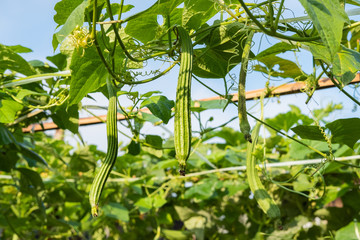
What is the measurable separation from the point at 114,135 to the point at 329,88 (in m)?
1.03

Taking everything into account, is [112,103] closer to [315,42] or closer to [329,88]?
[315,42]

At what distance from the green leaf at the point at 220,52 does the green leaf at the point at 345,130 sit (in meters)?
0.23

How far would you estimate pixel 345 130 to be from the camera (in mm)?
775

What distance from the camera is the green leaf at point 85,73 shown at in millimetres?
619

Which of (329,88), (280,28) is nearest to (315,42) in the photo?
(280,28)

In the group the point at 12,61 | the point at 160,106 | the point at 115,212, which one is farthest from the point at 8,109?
the point at 115,212

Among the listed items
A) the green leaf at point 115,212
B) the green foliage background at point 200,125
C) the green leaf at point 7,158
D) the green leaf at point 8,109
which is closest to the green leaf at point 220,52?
the green foliage background at point 200,125

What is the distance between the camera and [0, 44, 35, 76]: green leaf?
92 cm

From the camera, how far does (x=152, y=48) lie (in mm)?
625

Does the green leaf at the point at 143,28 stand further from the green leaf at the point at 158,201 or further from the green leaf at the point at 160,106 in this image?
the green leaf at the point at 158,201

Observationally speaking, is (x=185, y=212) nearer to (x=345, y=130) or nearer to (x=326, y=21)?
(x=345, y=130)

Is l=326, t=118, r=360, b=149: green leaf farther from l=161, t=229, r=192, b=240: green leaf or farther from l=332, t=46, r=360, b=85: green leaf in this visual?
l=161, t=229, r=192, b=240: green leaf

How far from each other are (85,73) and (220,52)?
0.21m

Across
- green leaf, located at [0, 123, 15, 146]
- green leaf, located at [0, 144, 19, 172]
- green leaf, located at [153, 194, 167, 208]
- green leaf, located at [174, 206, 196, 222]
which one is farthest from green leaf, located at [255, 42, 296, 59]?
green leaf, located at [174, 206, 196, 222]
